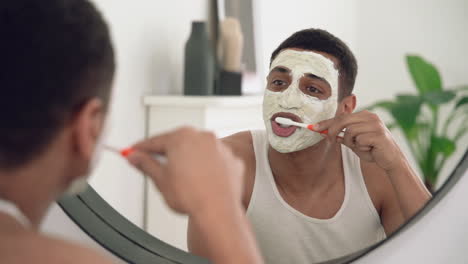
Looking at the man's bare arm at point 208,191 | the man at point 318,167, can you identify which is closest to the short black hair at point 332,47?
the man at point 318,167

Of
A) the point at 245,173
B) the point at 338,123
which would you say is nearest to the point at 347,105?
the point at 338,123

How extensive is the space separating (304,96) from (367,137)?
0.09 meters

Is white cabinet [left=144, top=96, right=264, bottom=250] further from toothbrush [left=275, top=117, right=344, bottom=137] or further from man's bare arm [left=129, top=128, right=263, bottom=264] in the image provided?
man's bare arm [left=129, top=128, right=263, bottom=264]

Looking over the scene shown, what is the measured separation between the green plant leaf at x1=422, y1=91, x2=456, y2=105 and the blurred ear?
75 millimetres

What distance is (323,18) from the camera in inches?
22.9

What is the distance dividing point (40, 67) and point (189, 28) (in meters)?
0.33

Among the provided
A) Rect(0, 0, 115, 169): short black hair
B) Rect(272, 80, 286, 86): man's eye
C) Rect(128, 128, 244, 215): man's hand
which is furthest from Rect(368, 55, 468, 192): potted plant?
Rect(0, 0, 115, 169): short black hair

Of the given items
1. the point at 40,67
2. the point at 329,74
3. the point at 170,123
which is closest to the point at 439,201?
the point at 329,74

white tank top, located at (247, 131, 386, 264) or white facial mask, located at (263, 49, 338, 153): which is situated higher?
white facial mask, located at (263, 49, 338, 153)

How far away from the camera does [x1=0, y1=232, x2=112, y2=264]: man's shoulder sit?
0.33 metres

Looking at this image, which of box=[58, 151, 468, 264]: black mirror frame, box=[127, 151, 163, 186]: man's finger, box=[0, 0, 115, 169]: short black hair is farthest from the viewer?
box=[58, 151, 468, 264]: black mirror frame

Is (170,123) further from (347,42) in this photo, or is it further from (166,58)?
(347,42)

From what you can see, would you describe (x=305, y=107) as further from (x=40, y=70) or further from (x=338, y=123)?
(x=40, y=70)

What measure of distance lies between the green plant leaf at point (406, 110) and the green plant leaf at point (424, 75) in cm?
1
